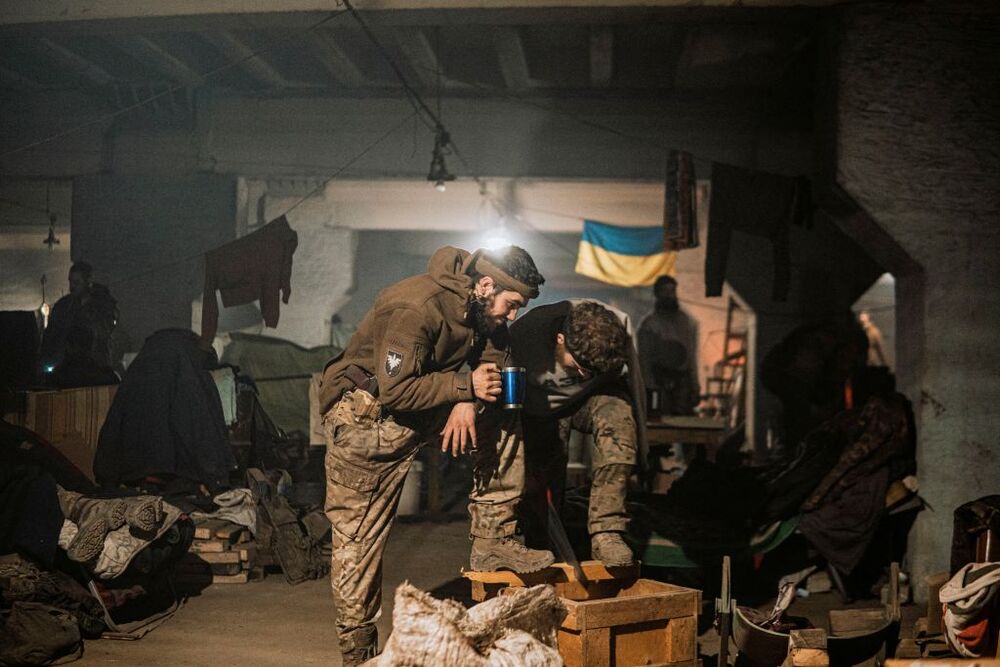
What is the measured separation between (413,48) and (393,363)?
555 centimetres

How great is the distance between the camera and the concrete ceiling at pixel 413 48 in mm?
6703

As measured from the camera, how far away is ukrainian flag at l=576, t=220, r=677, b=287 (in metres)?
13.6

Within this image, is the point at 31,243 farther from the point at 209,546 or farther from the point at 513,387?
the point at 513,387

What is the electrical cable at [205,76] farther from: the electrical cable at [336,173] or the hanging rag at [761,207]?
the hanging rag at [761,207]

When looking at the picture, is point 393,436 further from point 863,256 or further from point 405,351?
point 863,256

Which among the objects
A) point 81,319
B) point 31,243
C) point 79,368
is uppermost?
point 31,243

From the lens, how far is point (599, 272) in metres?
13.7

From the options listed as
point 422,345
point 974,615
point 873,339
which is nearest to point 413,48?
point 422,345

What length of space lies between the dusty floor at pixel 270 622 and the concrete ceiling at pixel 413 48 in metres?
3.84

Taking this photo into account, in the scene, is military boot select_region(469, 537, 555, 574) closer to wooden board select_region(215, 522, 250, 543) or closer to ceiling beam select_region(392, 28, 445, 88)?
wooden board select_region(215, 522, 250, 543)

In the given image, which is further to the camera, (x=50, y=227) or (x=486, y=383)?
(x=50, y=227)

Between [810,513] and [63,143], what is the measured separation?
8.32m

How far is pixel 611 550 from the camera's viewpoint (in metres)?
4.64

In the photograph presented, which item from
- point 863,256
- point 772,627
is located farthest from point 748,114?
point 772,627
